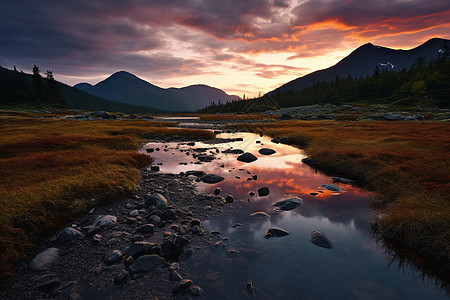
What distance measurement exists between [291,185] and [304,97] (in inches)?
5661

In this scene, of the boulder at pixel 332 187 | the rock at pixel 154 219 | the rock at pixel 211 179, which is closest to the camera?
the rock at pixel 154 219

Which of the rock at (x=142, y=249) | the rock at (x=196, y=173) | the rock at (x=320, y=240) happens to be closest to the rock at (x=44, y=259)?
the rock at (x=142, y=249)

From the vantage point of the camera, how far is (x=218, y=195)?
1036 centimetres

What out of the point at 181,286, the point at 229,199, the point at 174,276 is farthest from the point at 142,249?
the point at 229,199

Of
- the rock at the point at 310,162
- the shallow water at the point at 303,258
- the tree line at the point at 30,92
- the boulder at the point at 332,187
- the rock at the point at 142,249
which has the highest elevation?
the tree line at the point at 30,92

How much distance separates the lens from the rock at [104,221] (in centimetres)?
720

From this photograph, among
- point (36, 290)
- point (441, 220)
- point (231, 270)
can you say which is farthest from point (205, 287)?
point (441, 220)

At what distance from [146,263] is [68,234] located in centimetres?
306

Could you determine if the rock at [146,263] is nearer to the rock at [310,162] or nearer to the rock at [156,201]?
the rock at [156,201]

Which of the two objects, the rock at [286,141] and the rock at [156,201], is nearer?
the rock at [156,201]

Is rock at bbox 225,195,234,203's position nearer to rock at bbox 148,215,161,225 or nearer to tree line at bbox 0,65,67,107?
rock at bbox 148,215,161,225

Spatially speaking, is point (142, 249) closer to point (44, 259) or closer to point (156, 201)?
point (44, 259)

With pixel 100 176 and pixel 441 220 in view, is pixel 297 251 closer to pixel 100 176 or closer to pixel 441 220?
pixel 441 220

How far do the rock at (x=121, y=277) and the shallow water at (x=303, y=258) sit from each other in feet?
4.94
